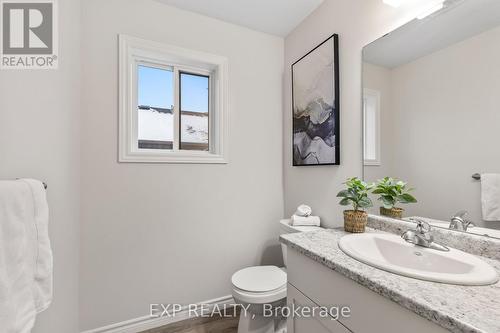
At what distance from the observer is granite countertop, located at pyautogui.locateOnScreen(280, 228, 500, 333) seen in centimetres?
46

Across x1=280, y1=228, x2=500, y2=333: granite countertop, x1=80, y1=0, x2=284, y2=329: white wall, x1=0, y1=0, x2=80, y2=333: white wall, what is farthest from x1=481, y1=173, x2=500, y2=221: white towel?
x1=0, y1=0, x2=80, y2=333: white wall

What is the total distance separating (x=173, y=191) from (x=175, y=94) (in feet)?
2.68

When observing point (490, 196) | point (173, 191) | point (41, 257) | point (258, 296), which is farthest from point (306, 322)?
point (173, 191)

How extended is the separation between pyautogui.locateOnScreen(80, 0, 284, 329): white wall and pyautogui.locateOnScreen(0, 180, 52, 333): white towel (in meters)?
0.81

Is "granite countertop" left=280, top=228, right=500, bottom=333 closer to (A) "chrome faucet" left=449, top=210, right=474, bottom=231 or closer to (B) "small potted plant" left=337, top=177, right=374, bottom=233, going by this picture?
(A) "chrome faucet" left=449, top=210, right=474, bottom=231

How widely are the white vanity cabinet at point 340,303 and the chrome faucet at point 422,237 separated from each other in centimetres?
41

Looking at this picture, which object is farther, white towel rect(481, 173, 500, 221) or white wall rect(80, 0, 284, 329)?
white wall rect(80, 0, 284, 329)

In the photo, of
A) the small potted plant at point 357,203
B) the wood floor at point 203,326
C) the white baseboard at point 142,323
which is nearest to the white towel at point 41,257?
the white baseboard at point 142,323

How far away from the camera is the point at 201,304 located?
1688 mm

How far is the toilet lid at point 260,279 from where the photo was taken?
1.33m

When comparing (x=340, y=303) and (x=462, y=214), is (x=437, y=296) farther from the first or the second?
(x=462, y=214)

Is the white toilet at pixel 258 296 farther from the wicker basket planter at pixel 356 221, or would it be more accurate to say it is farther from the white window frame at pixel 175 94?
the white window frame at pixel 175 94

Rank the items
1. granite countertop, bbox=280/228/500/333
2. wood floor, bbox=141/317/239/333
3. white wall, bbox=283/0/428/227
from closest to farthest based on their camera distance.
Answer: granite countertop, bbox=280/228/500/333, white wall, bbox=283/0/428/227, wood floor, bbox=141/317/239/333

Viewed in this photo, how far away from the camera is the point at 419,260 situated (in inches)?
34.0
